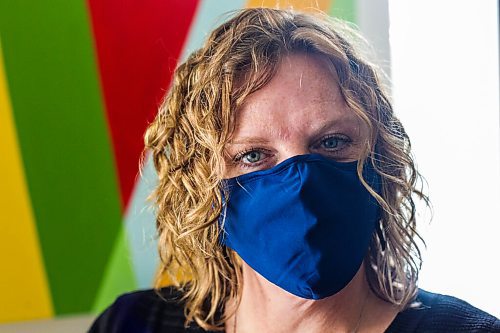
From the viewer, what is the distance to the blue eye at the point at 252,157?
3.28 feet

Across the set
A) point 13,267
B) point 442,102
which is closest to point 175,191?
point 13,267

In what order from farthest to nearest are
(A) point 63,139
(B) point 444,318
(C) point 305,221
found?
1. (A) point 63,139
2. (B) point 444,318
3. (C) point 305,221

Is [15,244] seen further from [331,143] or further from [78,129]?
[331,143]

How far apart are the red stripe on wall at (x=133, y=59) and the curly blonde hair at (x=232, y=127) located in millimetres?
71

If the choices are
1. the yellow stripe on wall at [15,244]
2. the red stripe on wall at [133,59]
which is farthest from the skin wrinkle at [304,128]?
the yellow stripe on wall at [15,244]

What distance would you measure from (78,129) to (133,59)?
0.52 feet

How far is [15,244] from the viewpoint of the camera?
1200 mm

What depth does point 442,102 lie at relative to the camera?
1.10m

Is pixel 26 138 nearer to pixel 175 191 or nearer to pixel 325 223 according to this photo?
pixel 175 191

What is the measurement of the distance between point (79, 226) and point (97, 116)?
203 millimetres

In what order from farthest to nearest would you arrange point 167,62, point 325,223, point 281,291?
point 167,62 < point 281,291 < point 325,223

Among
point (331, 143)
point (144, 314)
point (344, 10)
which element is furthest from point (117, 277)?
point (344, 10)

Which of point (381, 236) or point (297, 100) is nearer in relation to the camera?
point (297, 100)

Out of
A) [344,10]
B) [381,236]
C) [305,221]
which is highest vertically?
[344,10]
